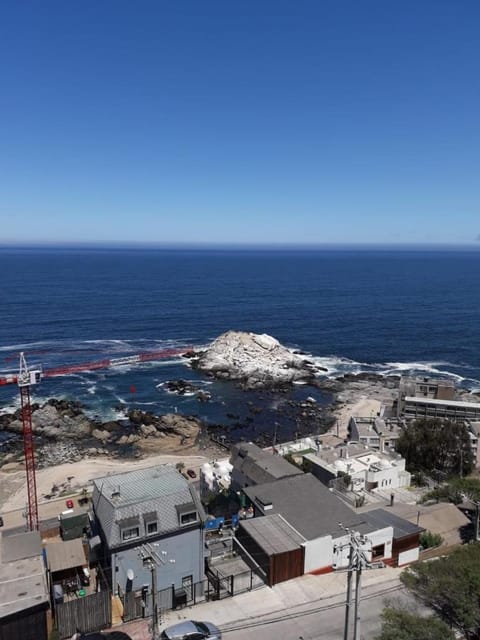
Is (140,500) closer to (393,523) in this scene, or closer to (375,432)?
(393,523)

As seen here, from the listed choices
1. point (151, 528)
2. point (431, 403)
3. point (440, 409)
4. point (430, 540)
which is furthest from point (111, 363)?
point (430, 540)

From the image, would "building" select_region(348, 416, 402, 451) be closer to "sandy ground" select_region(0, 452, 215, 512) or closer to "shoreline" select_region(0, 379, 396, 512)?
"shoreline" select_region(0, 379, 396, 512)

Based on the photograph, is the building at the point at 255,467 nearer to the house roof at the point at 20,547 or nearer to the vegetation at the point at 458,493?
the vegetation at the point at 458,493

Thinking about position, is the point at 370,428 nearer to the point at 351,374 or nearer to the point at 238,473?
the point at 238,473

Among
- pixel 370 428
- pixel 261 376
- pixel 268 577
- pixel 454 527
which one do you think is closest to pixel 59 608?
pixel 268 577

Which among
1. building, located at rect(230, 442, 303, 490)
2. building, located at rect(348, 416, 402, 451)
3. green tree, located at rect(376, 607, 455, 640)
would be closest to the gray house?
green tree, located at rect(376, 607, 455, 640)

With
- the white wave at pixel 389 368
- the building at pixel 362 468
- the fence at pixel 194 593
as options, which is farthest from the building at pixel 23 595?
the white wave at pixel 389 368
